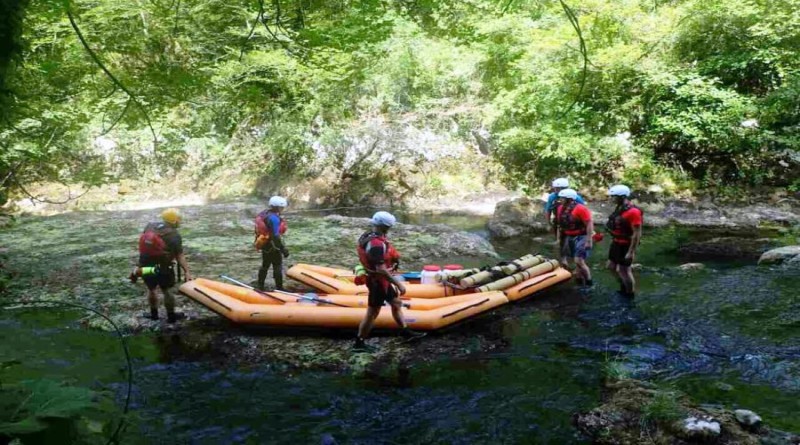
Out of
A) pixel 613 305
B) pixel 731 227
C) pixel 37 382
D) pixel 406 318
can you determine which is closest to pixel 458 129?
pixel 731 227

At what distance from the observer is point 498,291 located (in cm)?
723

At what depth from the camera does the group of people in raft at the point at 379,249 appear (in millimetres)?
5828

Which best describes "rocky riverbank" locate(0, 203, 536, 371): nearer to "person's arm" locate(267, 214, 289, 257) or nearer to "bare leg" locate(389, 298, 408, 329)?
"bare leg" locate(389, 298, 408, 329)

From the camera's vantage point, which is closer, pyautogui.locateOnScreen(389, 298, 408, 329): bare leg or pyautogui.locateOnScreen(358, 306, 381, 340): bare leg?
pyautogui.locateOnScreen(358, 306, 381, 340): bare leg

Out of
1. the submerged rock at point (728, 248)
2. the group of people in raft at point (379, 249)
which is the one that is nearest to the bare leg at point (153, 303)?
the group of people in raft at point (379, 249)

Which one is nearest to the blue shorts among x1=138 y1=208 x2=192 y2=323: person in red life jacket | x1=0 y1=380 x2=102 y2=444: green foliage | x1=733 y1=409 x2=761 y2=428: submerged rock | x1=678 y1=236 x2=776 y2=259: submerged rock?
x1=678 y1=236 x2=776 y2=259: submerged rock

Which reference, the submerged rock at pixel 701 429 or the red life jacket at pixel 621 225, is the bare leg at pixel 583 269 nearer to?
the red life jacket at pixel 621 225

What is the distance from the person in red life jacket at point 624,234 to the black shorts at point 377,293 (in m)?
3.56

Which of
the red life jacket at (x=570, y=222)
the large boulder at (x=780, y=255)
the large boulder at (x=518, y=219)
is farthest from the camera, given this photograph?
the large boulder at (x=518, y=219)

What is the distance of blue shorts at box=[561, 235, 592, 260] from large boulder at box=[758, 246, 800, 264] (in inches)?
136

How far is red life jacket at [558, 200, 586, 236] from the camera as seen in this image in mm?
8320

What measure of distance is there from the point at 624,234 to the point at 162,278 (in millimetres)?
6220

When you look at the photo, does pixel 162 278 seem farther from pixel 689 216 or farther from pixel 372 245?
pixel 689 216

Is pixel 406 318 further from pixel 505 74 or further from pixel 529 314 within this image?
pixel 505 74
